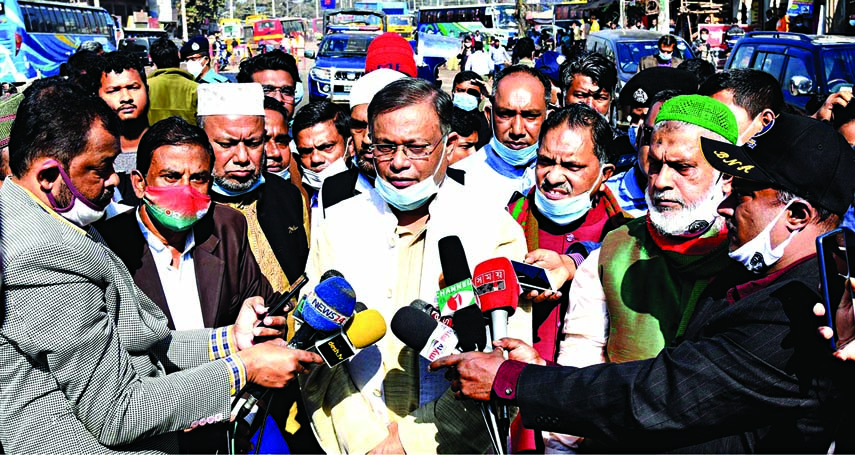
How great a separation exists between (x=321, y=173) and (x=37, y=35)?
2629cm

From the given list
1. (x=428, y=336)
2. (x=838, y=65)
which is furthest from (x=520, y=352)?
(x=838, y=65)

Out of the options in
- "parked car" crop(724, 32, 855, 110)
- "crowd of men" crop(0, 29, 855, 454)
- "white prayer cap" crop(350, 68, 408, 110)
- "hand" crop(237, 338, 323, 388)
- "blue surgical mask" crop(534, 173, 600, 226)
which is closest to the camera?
→ "crowd of men" crop(0, 29, 855, 454)

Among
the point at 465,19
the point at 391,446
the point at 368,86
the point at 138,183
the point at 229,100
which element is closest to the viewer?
the point at 391,446

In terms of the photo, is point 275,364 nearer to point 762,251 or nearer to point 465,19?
point 762,251

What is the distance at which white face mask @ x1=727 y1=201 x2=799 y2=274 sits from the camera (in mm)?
2371

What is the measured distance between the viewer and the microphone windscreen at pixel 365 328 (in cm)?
266

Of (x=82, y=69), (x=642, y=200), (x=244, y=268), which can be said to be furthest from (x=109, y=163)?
(x=82, y=69)

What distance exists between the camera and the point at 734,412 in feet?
7.30

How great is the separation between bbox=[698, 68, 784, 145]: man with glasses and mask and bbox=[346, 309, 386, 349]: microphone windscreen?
7.64ft

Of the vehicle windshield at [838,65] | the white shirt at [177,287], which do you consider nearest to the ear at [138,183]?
the white shirt at [177,287]

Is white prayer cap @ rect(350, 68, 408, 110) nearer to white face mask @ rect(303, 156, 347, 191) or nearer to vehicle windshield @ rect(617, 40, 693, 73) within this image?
white face mask @ rect(303, 156, 347, 191)

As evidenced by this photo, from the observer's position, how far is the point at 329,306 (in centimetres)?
252

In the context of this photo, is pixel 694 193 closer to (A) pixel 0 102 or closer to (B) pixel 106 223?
(B) pixel 106 223

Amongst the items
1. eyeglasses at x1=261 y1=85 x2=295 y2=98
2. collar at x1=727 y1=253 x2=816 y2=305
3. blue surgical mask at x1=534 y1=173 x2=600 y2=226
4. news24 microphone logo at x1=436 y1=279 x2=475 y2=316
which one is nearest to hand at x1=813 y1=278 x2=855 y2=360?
collar at x1=727 y1=253 x2=816 y2=305
